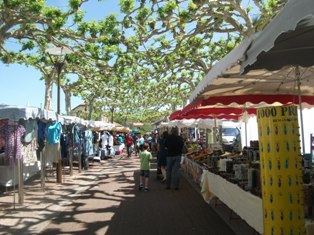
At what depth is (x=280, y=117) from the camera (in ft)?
14.4

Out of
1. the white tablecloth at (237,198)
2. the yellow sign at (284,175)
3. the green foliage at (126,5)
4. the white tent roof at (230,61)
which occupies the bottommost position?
the white tablecloth at (237,198)

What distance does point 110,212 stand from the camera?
870 centimetres

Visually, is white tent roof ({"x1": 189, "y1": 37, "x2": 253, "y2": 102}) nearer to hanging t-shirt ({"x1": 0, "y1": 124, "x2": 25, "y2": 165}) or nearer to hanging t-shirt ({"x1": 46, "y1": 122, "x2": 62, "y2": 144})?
hanging t-shirt ({"x1": 0, "y1": 124, "x2": 25, "y2": 165})

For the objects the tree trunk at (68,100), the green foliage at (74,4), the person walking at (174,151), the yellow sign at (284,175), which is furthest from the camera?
the tree trunk at (68,100)

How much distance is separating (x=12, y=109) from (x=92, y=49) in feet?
27.2

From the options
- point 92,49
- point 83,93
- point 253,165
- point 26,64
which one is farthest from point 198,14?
point 83,93

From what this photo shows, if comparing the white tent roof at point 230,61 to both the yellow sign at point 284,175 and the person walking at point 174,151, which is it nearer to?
the yellow sign at point 284,175

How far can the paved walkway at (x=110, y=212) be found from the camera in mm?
7184

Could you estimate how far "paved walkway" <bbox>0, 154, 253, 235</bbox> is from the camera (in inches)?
283

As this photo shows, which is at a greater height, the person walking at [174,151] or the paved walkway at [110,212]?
the person walking at [174,151]

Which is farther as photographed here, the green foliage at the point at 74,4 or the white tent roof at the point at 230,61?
the green foliage at the point at 74,4

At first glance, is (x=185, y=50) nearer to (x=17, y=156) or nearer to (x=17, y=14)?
(x=17, y=14)

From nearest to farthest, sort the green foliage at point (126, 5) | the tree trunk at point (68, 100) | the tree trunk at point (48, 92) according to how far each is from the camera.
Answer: the green foliage at point (126, 5) → the tree trunk at point (48, 92) → the tree trunk at point (68, 100)

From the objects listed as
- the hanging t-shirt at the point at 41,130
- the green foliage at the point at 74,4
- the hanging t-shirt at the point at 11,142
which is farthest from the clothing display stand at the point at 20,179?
the green foliage at the point at 74,4
